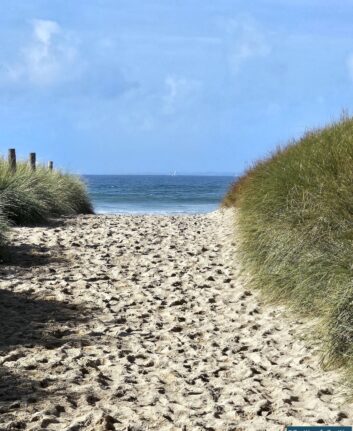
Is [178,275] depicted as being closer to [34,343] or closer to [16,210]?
[34,343]

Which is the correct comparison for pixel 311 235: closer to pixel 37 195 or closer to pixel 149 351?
pixel 149 351

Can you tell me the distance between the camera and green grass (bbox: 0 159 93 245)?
504 inches

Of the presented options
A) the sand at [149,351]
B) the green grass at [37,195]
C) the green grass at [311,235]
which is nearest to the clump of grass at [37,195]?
the green grass at [37,195]

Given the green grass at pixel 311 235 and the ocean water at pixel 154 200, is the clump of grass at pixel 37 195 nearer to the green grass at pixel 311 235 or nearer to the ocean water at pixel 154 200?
the ocean water at pixel 154 200

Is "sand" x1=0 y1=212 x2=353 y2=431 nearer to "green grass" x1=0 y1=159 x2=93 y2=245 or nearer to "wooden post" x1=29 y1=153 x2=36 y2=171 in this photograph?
"green grass" x1=0 y1=159 x2=93 y2=245

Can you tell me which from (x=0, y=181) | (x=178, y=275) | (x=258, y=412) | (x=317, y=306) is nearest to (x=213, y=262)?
(x=178, y=275)

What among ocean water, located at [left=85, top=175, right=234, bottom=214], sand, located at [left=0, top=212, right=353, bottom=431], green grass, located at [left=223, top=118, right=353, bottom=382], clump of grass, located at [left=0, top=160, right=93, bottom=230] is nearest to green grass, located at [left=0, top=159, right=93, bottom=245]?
clump of grass, located at [left=0, top=160, right=93, bottom=230]

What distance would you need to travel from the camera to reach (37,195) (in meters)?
14.4

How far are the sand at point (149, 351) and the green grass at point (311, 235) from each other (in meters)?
0.27

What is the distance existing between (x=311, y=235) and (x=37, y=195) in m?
9.54

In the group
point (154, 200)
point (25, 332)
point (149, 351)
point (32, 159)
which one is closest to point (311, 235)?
point (149, 351)

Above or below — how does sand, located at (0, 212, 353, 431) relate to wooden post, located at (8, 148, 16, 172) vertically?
below

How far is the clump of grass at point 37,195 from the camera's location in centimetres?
1283

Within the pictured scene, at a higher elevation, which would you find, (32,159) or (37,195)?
(32,159)
